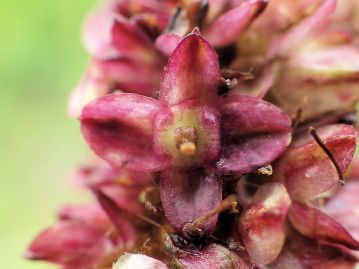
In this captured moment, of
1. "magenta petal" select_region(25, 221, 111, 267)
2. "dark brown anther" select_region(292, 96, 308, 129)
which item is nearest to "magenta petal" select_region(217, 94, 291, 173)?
"dark brown anther" select_region(292, 96, 308, 129)

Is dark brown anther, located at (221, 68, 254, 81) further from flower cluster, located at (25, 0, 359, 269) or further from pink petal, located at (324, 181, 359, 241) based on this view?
pink petal, located at (324, 181, 359, 241)

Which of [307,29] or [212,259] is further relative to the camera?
[307,29]

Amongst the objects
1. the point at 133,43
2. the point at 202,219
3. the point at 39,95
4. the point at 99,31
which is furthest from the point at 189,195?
the point at 39,95

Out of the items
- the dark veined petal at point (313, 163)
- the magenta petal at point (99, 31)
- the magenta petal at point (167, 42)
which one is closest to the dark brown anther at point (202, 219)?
the dark veined petal at point (313, 163)

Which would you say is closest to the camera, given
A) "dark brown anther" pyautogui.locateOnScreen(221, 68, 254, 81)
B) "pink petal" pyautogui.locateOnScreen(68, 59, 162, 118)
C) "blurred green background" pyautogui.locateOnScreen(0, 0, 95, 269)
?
"dark brown anther" pyautogui.locateOnScreen(221, 68, 254, 81)

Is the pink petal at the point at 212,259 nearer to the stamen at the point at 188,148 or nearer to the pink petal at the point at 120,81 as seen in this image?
the stamen at the point at 188,148

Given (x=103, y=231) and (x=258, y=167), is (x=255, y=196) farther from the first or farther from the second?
(x=103, y=231)

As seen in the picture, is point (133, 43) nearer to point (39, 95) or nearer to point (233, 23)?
point (233, 23)
